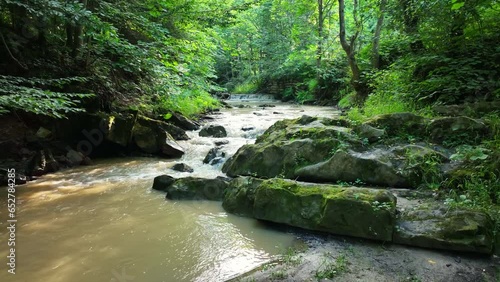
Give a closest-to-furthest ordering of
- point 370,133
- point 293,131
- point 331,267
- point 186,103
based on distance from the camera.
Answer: point 331,267 → point 370,133 → point 293,131 → point 186,103

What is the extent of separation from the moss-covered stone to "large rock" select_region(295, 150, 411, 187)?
30.0 inches

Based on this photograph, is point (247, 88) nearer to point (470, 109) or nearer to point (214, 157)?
point (214, 157)

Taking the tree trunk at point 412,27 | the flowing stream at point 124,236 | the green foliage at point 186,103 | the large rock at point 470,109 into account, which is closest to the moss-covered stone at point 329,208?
the flowing stream at point 124,236

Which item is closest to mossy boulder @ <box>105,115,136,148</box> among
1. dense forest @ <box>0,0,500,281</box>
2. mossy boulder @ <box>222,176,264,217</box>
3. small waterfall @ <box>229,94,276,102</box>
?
dense forest @ <box>0,0,500,281</box>

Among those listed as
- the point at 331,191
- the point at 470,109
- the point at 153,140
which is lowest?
the point at 331,191

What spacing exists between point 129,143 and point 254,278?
22.1 feet

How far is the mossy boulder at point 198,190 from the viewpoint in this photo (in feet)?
17.7

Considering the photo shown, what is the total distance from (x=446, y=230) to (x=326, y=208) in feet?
4.03

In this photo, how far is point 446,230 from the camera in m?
3.21

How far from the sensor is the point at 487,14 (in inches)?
275

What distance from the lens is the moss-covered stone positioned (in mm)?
3482

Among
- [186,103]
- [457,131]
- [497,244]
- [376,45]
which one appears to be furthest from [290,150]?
[376,45]

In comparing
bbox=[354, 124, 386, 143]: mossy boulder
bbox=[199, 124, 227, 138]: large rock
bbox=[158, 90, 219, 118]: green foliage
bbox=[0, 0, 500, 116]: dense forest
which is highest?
bbox=[0, 0, 500, 116]: dense forest

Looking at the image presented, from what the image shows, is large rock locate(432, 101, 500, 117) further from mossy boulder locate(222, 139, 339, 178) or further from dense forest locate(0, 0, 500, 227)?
mossy boulder locate(222, 139, 339, 178)
